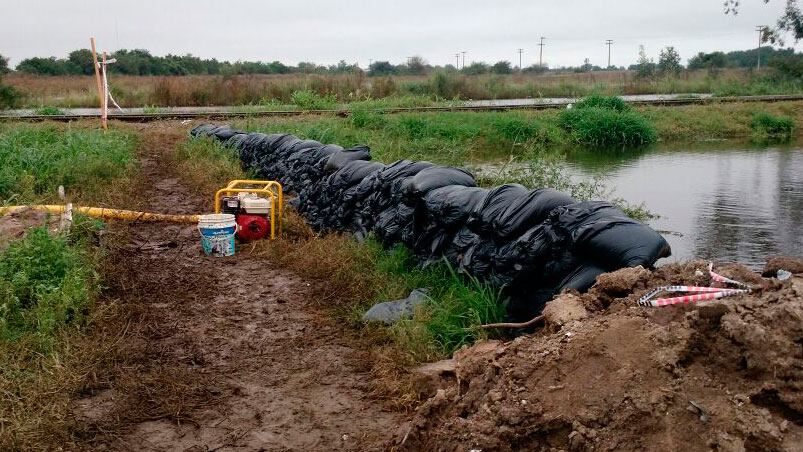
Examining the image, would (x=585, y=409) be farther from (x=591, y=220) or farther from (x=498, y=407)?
(x=591, y=220)

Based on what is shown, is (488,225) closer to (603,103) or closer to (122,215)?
(122,215)

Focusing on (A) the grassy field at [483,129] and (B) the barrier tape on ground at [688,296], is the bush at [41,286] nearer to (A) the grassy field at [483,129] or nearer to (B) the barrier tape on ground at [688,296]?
(B) the barrier tape on ground at [688,296]

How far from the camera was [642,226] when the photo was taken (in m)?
3.64

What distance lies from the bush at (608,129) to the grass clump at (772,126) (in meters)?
3.61

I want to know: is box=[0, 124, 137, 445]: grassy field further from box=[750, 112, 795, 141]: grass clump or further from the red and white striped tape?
box=[750, 112, 795, 141]: grass clump

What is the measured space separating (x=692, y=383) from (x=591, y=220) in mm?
1530

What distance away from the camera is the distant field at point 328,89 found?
25922 mm

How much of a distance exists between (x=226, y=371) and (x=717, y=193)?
8.67 meters

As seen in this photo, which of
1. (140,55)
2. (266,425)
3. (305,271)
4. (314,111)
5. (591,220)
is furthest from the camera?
(140,55)

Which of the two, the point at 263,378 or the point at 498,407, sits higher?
the point at 498,407

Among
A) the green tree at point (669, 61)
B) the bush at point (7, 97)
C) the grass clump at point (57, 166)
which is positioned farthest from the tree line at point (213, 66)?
the grass clump at point (57, 166)

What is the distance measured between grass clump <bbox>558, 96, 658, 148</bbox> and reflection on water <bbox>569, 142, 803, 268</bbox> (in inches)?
57.9

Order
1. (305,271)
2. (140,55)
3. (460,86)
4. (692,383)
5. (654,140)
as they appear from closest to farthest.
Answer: (692,383) → (305,271) → (654,140) → (460,86) → (140,55)

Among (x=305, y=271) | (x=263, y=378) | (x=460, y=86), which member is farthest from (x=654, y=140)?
(x=263, y=378)
